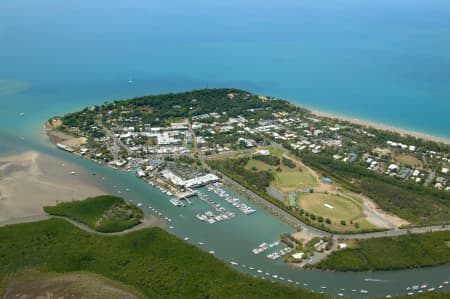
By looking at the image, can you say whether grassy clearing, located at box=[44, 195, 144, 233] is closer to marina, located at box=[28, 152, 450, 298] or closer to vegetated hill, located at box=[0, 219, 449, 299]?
vegetated hill, located at box=[0, 219, 449, 299]

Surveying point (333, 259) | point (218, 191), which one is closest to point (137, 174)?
point (218, 191)

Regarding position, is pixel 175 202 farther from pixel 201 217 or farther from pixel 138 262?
pixel 138 262

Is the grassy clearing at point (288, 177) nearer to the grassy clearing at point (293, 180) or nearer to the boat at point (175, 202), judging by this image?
the grassy clearing at point (293, 180)

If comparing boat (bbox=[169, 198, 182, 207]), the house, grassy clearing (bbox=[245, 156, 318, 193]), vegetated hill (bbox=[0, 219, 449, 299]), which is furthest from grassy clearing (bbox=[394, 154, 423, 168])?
boat (bbox=[169, 198, 182, 207])

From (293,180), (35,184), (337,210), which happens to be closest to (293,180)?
(293,180)

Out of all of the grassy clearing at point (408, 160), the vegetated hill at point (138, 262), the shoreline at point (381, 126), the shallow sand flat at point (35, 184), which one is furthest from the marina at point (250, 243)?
the shoreline at point (381, 126)

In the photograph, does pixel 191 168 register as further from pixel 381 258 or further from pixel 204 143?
pixel 381 258

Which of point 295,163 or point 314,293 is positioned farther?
point 295,163
